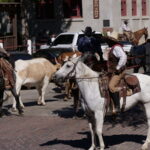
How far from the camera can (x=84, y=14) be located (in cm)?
4466

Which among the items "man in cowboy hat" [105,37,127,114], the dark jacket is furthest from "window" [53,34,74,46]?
"man in cowboy hat" [105,37,127,114]

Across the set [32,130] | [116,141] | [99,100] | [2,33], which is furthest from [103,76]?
[2,33]

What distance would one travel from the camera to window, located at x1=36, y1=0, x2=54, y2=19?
46125mm

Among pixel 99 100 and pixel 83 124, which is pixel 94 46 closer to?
pixel 83 124

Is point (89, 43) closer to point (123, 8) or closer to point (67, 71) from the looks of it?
point (67, 71)

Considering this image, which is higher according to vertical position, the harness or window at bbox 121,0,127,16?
window at bbox 121,0,127,16

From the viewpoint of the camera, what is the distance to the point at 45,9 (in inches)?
1834

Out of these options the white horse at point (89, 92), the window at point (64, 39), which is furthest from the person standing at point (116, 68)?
the window at point (64, 39)

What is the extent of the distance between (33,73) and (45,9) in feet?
95.9

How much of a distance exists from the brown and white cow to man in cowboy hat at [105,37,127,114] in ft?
18.6

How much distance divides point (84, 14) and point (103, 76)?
3358 centimetres

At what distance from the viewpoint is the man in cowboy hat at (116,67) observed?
11297 mm

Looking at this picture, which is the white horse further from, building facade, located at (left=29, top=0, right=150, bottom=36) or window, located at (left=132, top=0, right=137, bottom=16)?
window, located at (left=132, top=0, right=137, bottom=16)

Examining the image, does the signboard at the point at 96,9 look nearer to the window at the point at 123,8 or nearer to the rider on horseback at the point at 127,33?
the rider on horseback at the point at 127,33
